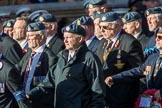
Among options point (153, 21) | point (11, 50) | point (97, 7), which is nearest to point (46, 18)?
point (11, 50)

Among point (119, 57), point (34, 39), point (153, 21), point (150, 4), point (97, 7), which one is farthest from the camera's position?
point (150, 4)

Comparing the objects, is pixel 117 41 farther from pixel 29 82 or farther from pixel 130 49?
pixel 29 82

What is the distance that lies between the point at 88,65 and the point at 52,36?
228cm

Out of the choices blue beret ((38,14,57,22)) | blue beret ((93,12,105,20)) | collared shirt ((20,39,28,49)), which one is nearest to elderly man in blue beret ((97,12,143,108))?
blue beret ((93,12,105,20))

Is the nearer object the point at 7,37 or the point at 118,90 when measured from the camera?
the point at 118,90

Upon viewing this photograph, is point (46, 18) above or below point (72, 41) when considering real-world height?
below

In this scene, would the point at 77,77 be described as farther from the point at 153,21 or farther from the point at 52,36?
the point at 52,36

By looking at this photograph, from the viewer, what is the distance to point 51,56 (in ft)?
37.1

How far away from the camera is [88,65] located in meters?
10.4

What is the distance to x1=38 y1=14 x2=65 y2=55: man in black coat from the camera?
12477 mm

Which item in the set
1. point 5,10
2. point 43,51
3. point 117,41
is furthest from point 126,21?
point 5,10

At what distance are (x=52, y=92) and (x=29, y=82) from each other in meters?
0.49

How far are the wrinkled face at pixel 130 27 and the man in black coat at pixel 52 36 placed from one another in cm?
97

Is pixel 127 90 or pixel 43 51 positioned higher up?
pixel 43 51
